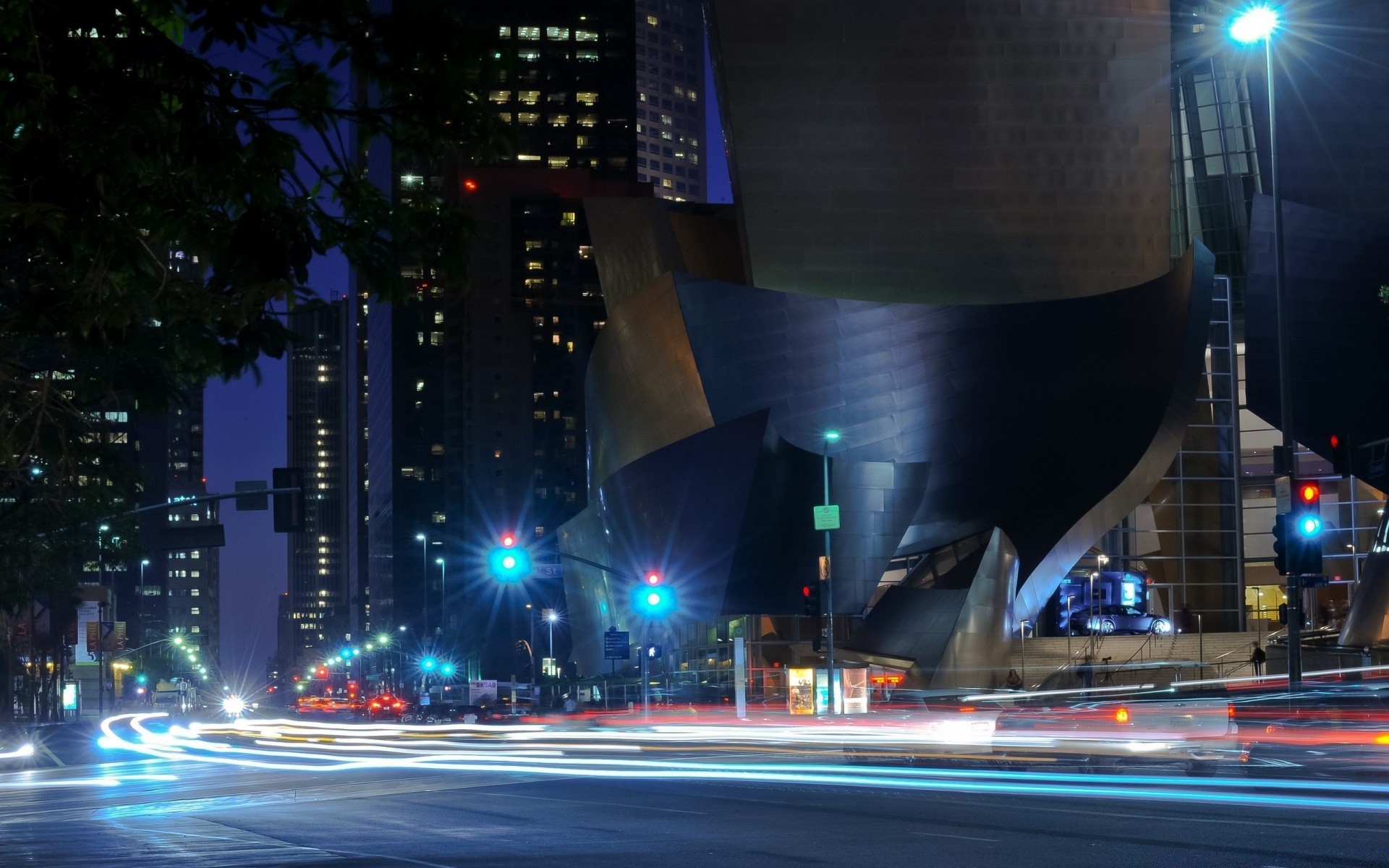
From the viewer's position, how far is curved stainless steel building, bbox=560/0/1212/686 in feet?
174

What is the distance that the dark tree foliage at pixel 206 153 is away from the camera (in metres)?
7.08

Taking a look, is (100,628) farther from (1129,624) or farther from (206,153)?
(206,153)

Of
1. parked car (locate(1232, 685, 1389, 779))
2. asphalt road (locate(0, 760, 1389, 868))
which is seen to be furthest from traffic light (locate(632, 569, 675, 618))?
parked car (locate(1232, 685, 1389, 779))

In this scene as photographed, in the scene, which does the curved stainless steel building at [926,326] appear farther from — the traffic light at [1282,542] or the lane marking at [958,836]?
the lane marking at [958,836]

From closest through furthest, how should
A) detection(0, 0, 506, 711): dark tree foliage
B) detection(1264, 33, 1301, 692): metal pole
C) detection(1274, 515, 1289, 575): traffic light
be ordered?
1. detection(0, 0, 506, 711): dark tree foliage
2. detection(1264, 33, 1301, 692): metal pole
3. detection(1274, 515, 1289, 575): traffic light

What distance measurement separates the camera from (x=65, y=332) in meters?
7.75

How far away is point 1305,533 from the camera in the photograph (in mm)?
25547

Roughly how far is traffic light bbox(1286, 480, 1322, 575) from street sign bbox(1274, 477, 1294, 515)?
0.15 m

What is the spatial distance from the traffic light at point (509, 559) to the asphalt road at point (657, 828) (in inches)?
594

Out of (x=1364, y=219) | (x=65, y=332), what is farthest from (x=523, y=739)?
(x=1364, y=219)

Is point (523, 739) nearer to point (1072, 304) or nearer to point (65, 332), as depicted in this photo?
point (1072, 304)

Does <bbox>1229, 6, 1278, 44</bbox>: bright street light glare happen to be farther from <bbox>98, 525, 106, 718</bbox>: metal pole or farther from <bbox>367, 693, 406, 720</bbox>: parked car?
<bbox>367, 693, 406, 720</bbox>: parked car

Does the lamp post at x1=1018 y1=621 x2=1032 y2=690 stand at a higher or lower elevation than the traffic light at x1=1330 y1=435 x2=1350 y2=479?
lower

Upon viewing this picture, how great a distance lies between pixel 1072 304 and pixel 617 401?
68.8ft
